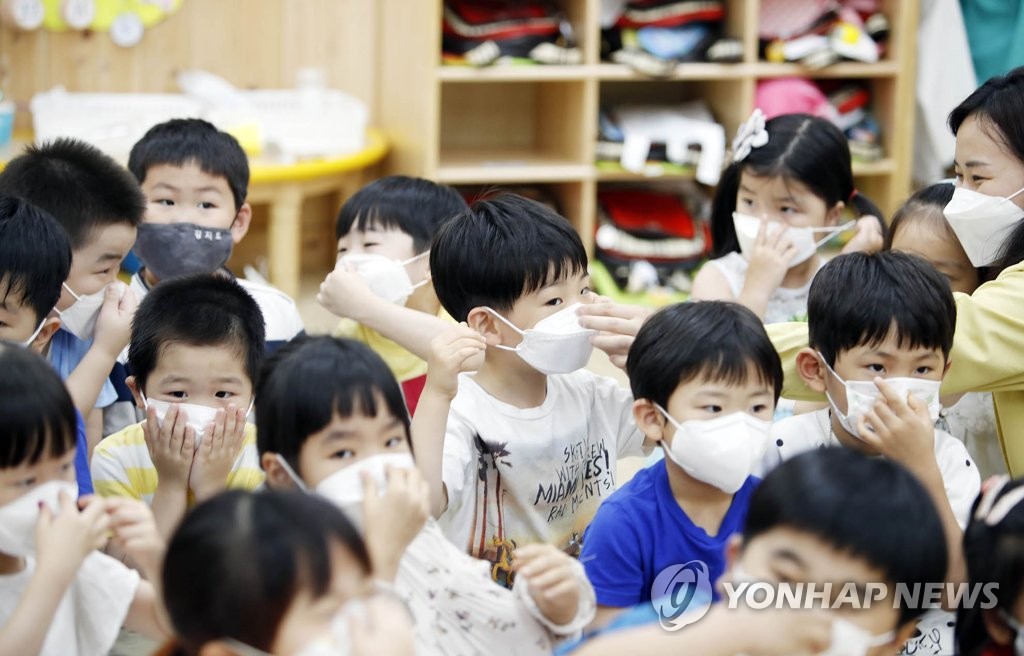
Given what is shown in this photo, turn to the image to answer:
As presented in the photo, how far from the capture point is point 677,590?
177 cm

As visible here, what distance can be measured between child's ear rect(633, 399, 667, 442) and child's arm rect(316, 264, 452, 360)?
0.46 meters

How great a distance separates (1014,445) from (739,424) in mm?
671

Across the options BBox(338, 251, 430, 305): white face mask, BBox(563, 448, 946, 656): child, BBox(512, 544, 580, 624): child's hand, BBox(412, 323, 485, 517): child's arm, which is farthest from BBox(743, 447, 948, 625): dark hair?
BBox(338, 251, 430, 305): white face mask

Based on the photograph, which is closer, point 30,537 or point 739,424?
point 30,537

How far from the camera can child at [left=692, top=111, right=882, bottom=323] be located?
111 inches

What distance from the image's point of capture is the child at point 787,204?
281 centimetres

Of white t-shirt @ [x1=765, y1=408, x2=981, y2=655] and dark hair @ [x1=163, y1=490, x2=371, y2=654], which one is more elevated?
dark hair @ [x1=163, y1=490, x2=371, y2=654]

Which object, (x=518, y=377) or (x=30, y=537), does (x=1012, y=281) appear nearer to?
(x=518, y=377)

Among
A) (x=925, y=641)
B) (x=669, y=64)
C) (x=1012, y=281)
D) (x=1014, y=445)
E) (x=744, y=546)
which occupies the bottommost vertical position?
(x=925, y=641)

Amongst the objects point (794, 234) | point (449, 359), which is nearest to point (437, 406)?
point (449, 359)

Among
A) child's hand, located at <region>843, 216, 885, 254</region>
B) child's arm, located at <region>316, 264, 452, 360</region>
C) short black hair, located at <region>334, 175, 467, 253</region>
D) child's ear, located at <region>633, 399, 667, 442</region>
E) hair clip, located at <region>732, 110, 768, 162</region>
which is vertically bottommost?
child's ear, located at <region>633, 399, 667, 442</region>

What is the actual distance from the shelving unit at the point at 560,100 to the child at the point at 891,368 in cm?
245

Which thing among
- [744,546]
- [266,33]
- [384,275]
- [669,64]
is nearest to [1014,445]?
[744,546]

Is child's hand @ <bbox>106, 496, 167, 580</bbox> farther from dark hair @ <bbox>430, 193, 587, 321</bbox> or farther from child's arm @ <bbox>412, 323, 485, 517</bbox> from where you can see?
dark hair @ <bbox>430, 193, 587, 321</bbox>
